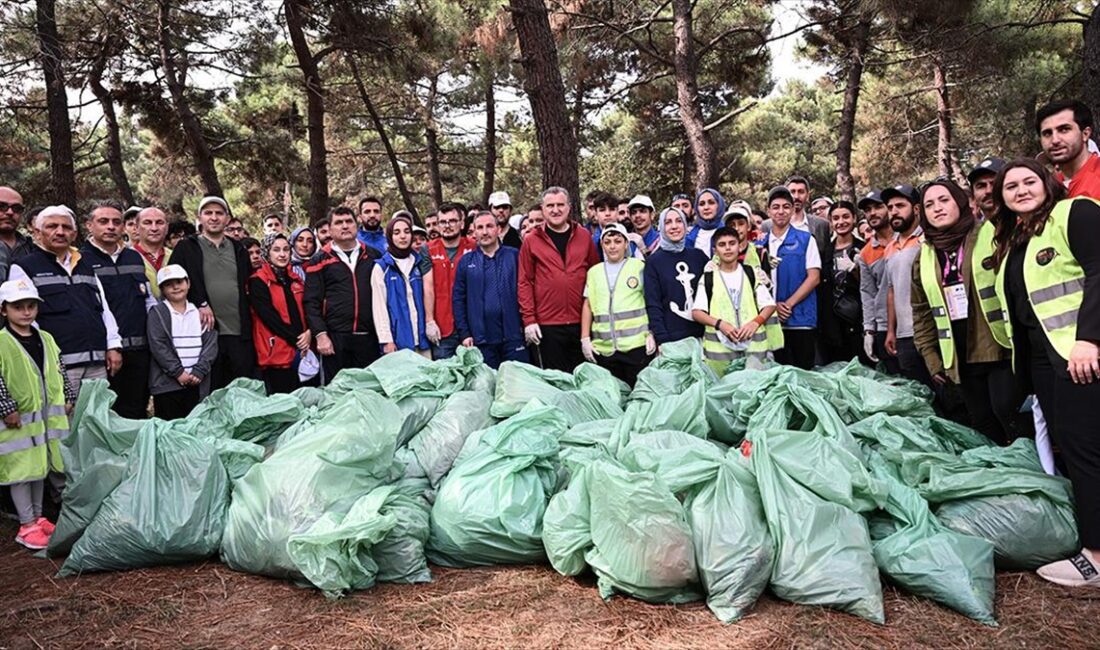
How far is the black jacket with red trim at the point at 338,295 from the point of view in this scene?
4859mm

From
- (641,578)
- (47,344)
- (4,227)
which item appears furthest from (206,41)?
(641,578)

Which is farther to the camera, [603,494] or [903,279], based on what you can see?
[903,279]

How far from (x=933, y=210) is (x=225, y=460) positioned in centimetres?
352

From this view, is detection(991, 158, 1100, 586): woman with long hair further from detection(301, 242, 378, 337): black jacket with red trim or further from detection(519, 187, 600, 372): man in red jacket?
detection(301, 242, 378, 337): black jacket with red trim

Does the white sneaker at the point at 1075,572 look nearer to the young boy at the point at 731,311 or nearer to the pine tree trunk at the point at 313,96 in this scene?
the young boy at the point at 731,311

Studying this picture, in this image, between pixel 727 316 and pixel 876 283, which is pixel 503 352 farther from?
pixel 876 283

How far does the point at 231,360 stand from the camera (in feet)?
15.8

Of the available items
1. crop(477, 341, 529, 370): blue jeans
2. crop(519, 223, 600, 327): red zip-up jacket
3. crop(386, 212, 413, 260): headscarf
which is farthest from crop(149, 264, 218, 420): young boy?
crop(519, 223, 600, 327): red zip-up jacket

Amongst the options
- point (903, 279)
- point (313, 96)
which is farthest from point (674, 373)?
point (313, 96)

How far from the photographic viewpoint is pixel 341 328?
489cm

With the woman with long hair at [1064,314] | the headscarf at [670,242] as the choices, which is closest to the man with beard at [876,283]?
the headscarf at [670,242]

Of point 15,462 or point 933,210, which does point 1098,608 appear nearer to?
point 933,210

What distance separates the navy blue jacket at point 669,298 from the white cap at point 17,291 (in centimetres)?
341

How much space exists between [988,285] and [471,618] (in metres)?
2.61
